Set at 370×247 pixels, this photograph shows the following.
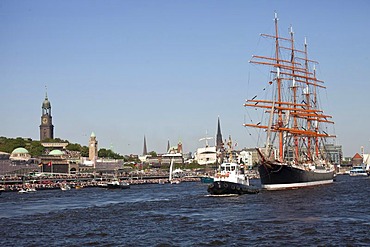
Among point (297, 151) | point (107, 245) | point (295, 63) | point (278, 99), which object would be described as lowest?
point (107, 245)

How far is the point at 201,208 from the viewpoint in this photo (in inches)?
2788

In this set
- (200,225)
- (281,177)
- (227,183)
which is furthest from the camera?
(281,177)

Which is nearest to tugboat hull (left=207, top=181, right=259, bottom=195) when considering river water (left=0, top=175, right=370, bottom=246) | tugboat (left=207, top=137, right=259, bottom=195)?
tugboat (left=207, top=137, right=259, bottom=195)

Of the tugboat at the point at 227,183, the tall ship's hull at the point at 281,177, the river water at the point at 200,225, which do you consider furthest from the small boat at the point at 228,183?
the tall ship's hull at the point at 281,177

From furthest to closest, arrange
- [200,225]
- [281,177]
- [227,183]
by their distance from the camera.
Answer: [281,177]
[227,183]
[200,225]

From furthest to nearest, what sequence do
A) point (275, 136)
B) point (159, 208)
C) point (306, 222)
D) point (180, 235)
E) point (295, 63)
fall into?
point (295, 63), point (275, 136), point (159, 208), point (306, 222), point (180, 235)

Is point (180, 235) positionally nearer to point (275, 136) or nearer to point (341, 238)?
point (341, 238)

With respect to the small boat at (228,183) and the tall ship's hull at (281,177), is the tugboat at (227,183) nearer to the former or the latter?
the small boat at (228,183)

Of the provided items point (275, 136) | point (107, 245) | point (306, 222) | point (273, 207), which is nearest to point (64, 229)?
point (107, 245)

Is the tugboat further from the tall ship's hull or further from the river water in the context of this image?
the tall ship's hull

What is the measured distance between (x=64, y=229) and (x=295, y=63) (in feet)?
318

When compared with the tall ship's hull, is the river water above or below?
below

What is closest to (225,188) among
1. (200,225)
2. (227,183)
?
(227,183)

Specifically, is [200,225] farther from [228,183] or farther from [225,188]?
[228,183]
